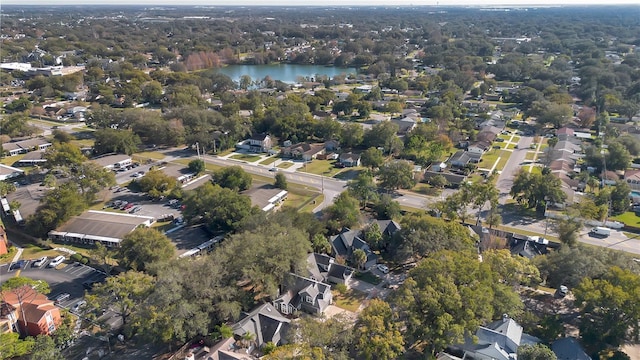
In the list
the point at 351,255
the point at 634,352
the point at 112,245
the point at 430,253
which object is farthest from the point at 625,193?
the point at 112,245

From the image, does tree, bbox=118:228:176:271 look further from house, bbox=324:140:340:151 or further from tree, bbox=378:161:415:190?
house, bbox=324:140:340:151

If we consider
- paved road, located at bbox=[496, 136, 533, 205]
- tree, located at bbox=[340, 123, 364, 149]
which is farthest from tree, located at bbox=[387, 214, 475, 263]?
tree, located at bbox=[340, 123, 364, 149]

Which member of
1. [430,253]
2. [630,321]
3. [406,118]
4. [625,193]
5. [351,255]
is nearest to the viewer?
[630,321]

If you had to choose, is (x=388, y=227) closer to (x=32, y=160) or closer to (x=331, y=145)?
(x=331, y=145)

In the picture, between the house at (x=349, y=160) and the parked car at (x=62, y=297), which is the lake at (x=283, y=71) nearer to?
the house at (x=349, y=160)

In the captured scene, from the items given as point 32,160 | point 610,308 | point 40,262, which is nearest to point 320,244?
point 610,308

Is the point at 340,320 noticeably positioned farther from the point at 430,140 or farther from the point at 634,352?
the point at 430,140

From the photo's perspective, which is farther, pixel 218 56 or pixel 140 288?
pixel 218 56
